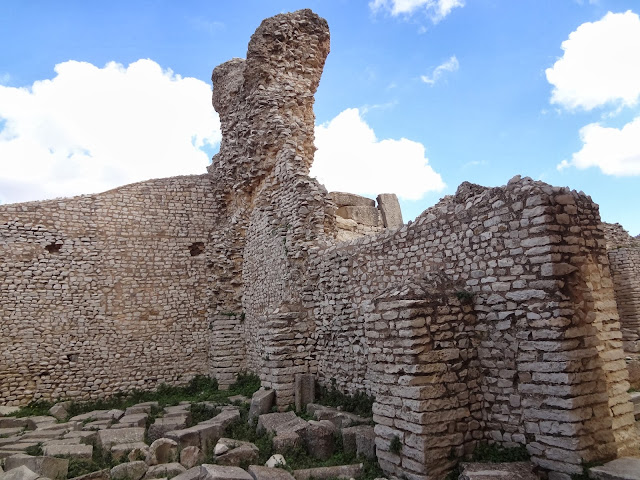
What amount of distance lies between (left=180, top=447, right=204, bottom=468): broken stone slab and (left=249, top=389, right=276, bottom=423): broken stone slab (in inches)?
75.4

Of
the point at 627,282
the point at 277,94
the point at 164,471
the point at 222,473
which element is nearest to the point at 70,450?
the point at 164,471

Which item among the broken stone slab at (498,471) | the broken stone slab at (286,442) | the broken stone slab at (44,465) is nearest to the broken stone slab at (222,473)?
the broken stone slab at (286,442)

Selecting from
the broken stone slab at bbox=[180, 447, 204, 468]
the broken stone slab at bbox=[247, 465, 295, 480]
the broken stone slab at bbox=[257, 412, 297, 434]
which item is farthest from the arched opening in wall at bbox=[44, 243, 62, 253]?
the broken stone slab at bbox=[247, 465, 295, 480]

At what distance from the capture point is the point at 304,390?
1026 cm

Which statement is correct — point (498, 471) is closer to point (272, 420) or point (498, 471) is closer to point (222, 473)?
point (222, 473)

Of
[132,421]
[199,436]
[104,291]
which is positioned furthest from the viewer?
[104,291]

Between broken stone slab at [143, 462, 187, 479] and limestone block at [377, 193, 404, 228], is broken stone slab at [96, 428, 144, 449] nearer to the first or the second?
broken stone slab at [143, 462, 187, 479]

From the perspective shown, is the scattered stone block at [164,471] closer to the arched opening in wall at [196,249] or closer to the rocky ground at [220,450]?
the rocky ground at [220,450]

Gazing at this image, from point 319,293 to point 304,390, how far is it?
215cm

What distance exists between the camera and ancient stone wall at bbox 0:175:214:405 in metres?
13.9

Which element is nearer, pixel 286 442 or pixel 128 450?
pixel 286 442

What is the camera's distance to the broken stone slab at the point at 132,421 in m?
10.4

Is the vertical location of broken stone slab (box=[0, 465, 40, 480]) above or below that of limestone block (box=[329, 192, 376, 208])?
below

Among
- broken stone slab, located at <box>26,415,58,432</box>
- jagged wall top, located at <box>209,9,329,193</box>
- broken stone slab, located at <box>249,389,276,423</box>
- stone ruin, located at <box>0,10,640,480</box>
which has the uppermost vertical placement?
jagged wall top, located at <box>209,9,329,193</box>
